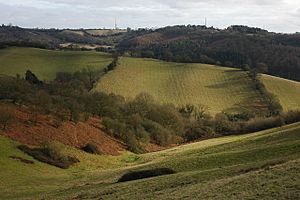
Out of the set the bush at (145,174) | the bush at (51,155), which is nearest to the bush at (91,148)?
the bush at (51,155)

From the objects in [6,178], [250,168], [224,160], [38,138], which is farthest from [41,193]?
[38,138]

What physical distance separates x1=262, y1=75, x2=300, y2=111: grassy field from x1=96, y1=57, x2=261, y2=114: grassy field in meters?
5.79

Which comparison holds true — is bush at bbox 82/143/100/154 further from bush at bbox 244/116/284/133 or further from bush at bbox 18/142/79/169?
bush at bbox 244/116/284/133

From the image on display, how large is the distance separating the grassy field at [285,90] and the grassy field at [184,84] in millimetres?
5794

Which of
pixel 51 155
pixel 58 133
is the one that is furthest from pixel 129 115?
pixel 51 155

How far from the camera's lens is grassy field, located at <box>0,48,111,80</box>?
495 feet

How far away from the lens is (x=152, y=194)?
1030 inches

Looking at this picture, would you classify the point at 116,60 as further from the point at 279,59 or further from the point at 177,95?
the point at 279,59

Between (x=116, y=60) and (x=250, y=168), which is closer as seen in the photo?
(x=250, y=168)

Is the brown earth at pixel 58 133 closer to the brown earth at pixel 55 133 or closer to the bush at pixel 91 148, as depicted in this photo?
the brown earth at pixel 55 133

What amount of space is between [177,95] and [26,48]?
69265 millimetres

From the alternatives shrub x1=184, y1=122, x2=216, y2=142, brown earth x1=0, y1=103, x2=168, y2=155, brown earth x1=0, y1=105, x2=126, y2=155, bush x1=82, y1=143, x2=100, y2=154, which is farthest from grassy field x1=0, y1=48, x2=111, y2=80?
bush x1=82, y1=143, x2=100, y2=154

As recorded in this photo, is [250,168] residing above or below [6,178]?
above

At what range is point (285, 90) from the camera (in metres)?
145
